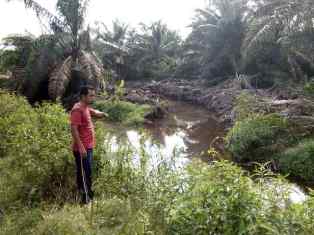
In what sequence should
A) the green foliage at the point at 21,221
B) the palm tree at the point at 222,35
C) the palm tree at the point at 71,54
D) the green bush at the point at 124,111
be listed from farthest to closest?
the palm tree at the point at 222,35 → the palm tree at the point at 71,54 → the green bush at the point at 124,111 → the green foliage at the point at 21,221

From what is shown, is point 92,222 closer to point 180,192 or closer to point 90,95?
point 180,192

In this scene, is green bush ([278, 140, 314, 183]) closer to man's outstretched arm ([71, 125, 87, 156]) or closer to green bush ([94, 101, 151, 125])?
man's outstretched arm ([71, 125, 87, 156])

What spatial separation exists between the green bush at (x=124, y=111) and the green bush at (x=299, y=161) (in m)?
8.47

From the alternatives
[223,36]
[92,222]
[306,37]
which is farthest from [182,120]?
[92,222]

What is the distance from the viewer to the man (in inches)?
236

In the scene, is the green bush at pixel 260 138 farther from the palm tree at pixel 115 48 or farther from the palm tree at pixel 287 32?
the palm tree at pixel 115 48

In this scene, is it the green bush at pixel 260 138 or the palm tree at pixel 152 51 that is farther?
the palm tree at pixel 152 51

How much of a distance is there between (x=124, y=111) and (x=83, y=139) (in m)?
13.3

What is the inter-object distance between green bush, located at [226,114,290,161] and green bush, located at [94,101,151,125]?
22.3ft

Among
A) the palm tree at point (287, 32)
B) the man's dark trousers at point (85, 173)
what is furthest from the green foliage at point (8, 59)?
the man's dark trousers at point (85, 173)

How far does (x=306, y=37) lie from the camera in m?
16.0

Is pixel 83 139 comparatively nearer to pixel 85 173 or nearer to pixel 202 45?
pixel 85 173

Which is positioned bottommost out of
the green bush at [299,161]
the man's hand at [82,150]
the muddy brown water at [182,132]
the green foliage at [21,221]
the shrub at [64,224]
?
the muddy brown water at [182,132]

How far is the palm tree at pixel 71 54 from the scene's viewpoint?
1931cm
